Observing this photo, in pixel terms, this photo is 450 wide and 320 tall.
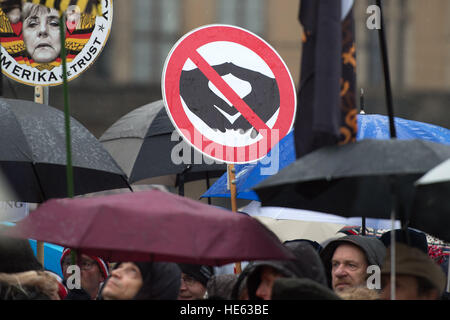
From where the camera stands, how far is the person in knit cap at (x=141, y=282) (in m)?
4.17

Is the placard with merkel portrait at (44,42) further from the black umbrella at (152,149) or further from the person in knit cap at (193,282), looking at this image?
the person in knit cap at (193,282)

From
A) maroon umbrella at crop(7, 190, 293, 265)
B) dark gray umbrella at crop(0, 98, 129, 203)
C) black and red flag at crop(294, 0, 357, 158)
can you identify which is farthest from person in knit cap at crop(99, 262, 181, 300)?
dark gray umbrella at crop(0, 98, 129, 203)

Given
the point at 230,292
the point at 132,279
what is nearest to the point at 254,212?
the point at 230,292

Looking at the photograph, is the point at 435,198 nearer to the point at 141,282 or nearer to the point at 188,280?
the point at 141,282

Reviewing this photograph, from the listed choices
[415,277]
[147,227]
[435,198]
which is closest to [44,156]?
[147,227]

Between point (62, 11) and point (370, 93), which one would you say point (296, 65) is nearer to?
point (370, 93)

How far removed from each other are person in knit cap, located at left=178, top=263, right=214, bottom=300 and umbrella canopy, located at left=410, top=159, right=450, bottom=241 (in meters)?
1.38

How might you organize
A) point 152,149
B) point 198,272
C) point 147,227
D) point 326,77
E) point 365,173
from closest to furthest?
point 147,227, point 365,173, point 326,77, point 198,272, point 152,149

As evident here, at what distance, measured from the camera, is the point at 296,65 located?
26.8 metres

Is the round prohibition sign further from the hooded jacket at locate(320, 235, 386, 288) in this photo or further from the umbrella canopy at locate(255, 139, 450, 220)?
the umbrella canopy at locate(255, 139, 450, 220)

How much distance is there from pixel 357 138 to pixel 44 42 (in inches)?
76.5

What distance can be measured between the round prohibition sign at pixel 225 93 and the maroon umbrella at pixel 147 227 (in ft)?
3.79

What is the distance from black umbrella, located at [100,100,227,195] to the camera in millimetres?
6594

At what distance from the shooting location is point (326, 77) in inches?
170
